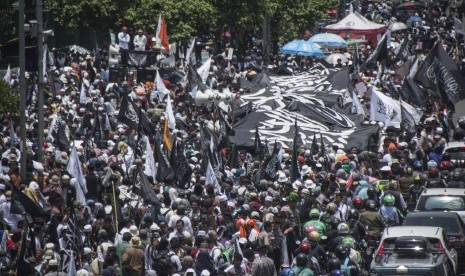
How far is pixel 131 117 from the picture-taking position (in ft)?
108

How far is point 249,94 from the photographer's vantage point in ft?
135

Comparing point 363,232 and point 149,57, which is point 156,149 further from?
point 149,57

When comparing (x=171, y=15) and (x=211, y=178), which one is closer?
(x=211, y=178)

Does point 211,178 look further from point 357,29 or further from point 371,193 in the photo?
point 357,29

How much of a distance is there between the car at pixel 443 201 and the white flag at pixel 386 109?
341 inches

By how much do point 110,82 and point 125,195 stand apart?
13.8m

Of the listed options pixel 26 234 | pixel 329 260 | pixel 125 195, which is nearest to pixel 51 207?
pixel 125 195

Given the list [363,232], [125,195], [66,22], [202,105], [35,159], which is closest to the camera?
[363,232]

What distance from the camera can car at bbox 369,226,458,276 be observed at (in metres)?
24.1

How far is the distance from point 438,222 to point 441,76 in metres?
10.1

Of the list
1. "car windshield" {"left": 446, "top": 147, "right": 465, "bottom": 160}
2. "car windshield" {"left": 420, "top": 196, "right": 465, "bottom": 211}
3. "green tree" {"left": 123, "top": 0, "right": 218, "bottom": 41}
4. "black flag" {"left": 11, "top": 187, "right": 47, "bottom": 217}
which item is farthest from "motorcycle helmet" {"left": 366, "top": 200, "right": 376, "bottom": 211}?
"green tree" {"left": 123, "top": 0, "right": 218, "bottom": 41}

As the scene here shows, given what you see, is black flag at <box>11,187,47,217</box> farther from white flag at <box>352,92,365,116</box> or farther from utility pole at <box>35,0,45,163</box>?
white flag at <box>352,92,365,116</box>

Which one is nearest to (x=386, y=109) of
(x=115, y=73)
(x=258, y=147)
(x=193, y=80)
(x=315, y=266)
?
(x=258, y=147)

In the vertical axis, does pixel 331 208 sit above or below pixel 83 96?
below
